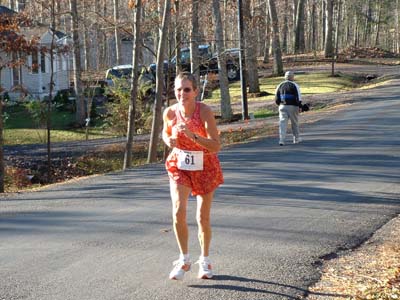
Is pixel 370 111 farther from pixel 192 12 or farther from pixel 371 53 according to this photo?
pixel 371 53

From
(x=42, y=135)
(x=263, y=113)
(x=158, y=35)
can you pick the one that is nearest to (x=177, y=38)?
(x=158, y=35)

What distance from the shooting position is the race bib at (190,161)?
5.91 metres

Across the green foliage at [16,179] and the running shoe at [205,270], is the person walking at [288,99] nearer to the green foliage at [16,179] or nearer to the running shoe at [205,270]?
the green foliage at [16,179]

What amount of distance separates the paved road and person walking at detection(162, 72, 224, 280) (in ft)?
1.28

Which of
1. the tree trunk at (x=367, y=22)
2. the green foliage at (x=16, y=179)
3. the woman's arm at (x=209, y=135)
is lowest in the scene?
the green foliage at (x=16, y=179)

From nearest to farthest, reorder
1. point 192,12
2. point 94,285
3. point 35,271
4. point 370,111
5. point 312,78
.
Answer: point 94,285 < point 35,271 < point 192,12 < point 370,111 < point 312,78

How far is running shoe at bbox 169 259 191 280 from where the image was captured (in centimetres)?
601

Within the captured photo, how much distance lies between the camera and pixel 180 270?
603cm

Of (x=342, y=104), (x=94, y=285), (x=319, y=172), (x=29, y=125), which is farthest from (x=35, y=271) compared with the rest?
(x=29, y=125)

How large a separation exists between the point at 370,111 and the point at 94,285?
2041 centimetres

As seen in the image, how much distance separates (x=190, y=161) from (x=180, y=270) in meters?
0.93

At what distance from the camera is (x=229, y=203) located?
33.7ft

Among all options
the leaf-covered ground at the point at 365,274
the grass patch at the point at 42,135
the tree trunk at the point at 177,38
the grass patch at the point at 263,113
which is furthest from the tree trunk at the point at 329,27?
the leaf-covered ground at the point at 365,274

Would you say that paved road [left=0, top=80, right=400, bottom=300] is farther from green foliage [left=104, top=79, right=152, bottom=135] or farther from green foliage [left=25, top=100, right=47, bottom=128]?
green foliage [left=25, top=100, right=47, bottom=128]
